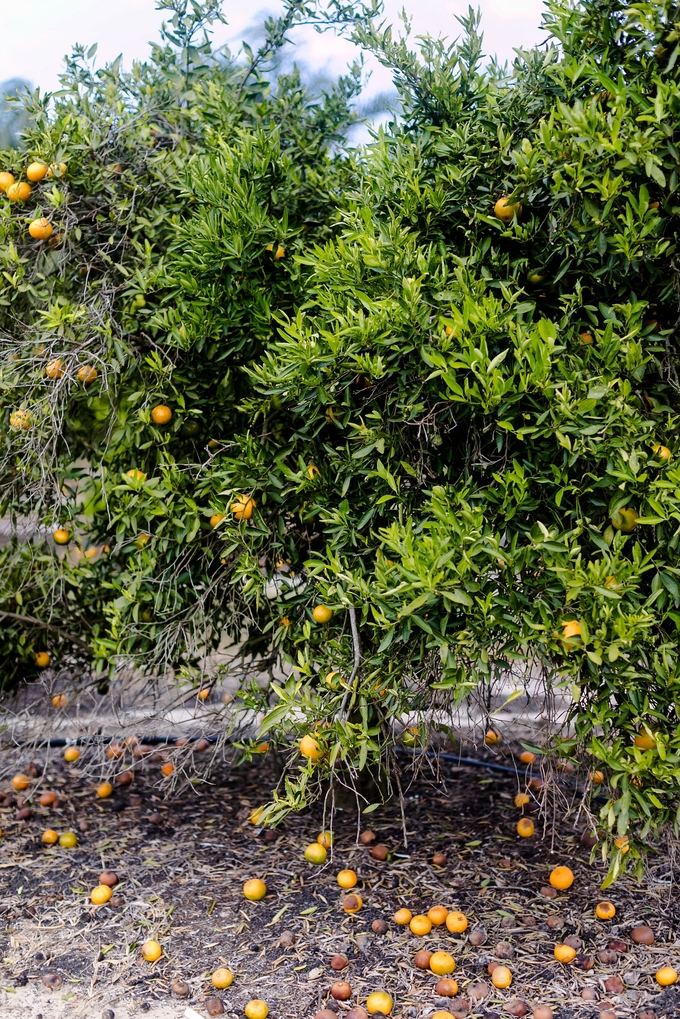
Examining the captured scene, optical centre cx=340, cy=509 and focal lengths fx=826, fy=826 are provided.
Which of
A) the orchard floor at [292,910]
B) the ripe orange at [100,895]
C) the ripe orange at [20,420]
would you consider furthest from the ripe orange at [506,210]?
the ripe orange at [100,895]

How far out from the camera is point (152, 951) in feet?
9.83

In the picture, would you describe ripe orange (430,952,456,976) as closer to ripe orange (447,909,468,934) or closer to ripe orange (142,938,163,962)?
ripe orange (447,909,468,934)

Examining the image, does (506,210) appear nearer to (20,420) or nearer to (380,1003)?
(20,420)

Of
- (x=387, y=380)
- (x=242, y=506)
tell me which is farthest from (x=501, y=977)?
(x=387, y=380)

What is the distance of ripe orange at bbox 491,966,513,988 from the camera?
9.14 feet

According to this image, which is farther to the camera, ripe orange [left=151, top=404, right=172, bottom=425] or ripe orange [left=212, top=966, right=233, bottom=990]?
ripe orange [left=151, top=404, right=172, bottom=425]

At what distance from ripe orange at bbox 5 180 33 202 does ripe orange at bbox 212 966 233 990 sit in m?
2.94

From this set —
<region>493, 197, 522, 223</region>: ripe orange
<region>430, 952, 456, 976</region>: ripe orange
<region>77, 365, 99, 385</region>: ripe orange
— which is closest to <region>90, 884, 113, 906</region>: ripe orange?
<region>430, 952, 456, 976</region>: ripe orange

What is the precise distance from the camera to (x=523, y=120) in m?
2.72

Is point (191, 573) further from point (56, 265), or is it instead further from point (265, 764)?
point (265, 764)

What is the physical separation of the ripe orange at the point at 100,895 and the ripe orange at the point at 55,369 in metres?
2.05

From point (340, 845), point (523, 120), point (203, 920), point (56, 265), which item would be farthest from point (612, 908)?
point (56, 265)

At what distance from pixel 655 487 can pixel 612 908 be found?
1876mm

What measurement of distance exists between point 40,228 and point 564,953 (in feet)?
10.7
